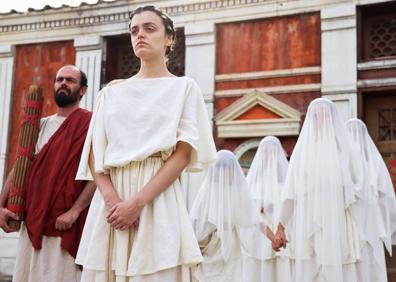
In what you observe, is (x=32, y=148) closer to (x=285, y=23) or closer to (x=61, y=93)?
(x=61, y=93)

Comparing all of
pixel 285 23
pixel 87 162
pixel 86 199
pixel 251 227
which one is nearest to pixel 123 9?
pixel 285 23

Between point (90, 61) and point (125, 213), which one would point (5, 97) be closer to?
point (90, 61)

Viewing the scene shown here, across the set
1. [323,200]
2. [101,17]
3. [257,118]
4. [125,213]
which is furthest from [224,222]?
[101,17]

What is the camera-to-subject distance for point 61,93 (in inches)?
180

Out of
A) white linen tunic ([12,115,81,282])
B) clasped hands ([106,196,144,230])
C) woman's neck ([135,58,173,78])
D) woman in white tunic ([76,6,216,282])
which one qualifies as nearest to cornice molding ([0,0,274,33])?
white linen tunic ([12,115,81,282])

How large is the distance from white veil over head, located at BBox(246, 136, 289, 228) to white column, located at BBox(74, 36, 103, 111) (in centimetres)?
436

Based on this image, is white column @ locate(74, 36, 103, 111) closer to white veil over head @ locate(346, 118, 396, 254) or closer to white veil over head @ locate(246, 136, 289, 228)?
white veil over head @ locate(246, 136, 289, 228)

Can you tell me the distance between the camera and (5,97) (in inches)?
498

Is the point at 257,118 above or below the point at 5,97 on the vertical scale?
below

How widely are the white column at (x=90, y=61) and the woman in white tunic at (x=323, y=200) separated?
20.8 ft

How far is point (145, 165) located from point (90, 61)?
31.1ft

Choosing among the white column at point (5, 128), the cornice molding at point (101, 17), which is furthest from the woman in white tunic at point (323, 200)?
the white column at point (5, 128)

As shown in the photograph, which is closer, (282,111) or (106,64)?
(282,111)

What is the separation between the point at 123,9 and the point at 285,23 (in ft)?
Result: 10.7
